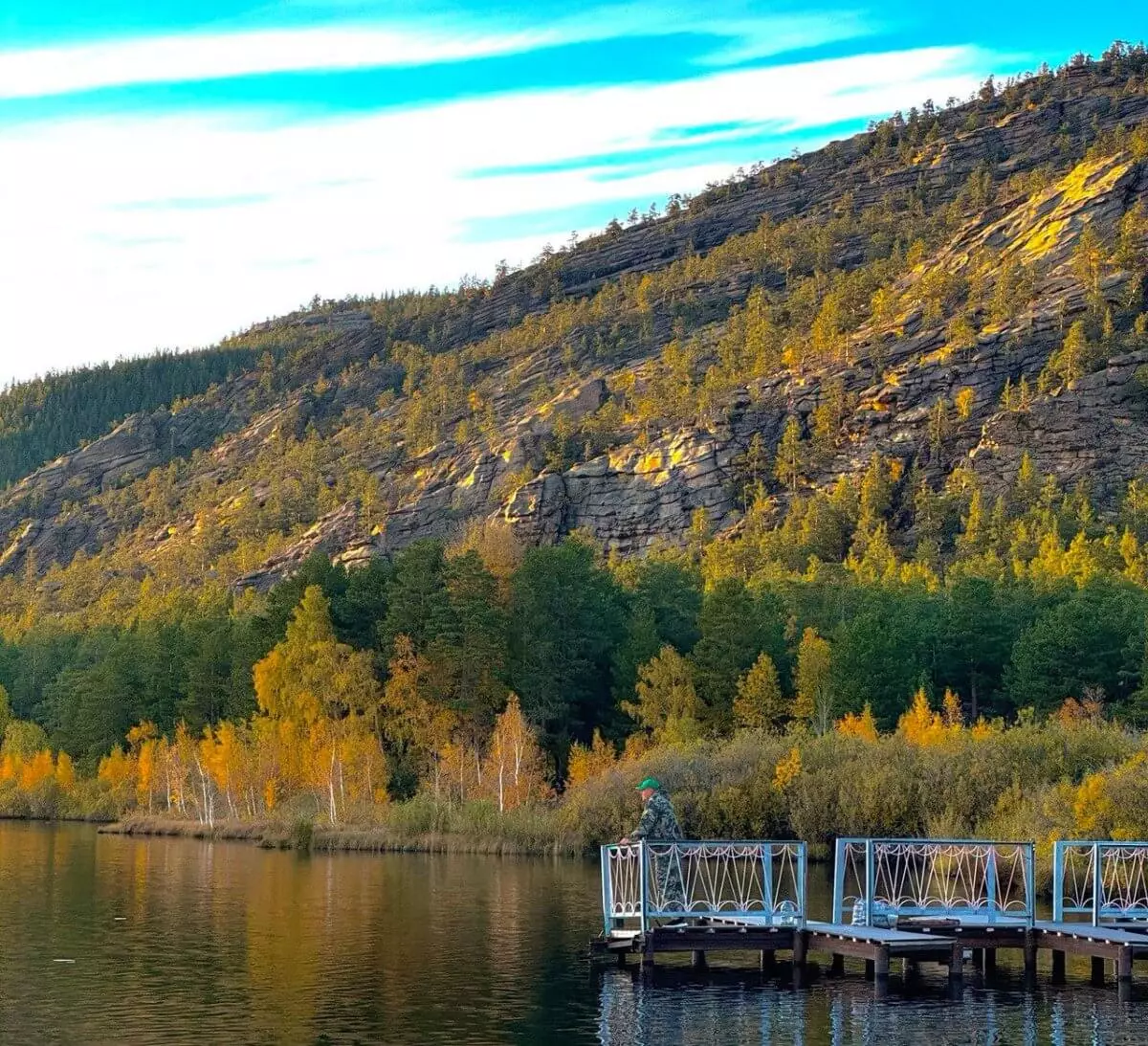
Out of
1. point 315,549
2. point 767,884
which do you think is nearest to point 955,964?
point 767,884

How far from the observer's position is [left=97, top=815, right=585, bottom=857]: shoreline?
73250 millimetres

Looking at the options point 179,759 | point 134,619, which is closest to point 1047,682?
point 179,759

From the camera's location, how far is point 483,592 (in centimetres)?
9206

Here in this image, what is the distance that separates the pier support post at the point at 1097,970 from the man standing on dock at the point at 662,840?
345 inches

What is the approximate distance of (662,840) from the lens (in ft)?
127

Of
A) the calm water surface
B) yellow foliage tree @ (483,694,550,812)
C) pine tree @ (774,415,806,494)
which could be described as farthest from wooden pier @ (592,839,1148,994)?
pine tree @ (774,415,806,494)

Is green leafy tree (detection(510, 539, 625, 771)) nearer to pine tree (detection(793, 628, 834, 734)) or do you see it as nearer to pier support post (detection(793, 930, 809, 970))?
pine tree (detection(793, 628, 834, 734))

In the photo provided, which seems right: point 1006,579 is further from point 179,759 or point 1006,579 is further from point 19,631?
point 19,631

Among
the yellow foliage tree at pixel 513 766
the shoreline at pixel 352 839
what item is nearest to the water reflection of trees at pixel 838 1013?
the shoreline at pixel 352 839

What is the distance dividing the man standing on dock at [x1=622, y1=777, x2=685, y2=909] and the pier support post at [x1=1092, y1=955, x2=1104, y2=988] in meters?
8.77

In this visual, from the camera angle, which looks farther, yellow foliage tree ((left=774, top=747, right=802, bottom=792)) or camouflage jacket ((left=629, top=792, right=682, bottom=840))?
yellow foliage tree ((left=774, top=747, right=802, bottom=792))

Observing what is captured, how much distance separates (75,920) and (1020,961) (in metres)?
25.0

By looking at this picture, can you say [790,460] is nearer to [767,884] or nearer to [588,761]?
[588,761]

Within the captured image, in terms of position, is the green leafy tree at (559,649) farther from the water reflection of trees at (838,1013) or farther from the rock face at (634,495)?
the rock face at (634,495)
